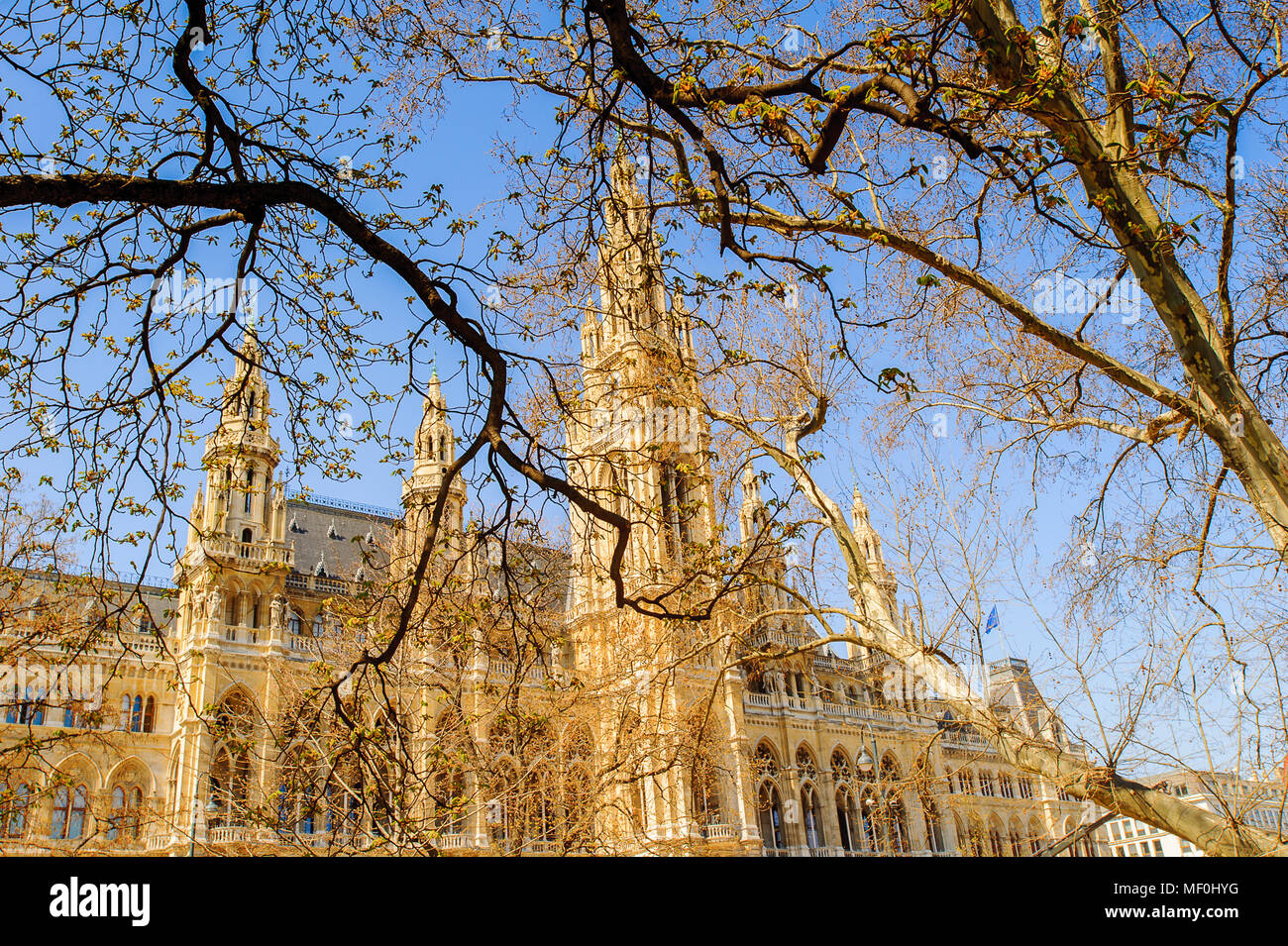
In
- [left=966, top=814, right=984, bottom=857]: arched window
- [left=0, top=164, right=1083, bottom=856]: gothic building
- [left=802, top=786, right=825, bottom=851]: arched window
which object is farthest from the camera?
[left=802, top=786, right=825, bottom=851]: arched window

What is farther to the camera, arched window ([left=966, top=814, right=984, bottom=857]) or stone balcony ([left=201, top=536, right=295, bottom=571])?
stone balcony ([left=201, top=536, right=295, bottom=571])

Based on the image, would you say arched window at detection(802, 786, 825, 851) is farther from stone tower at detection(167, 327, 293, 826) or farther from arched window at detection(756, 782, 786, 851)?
stone tower at detection(167, 327, 293, 826)

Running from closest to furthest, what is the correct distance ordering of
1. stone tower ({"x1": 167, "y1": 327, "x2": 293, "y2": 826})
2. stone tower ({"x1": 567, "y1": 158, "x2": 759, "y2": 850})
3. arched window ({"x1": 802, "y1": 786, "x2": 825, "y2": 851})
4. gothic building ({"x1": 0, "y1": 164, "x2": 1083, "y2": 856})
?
stone tower ({"x1": 567, "y1": 158, "x2": 759, "y2": 850}), gothic building ({"x1": 0, "y1": 164, "x2": 1083, "y2": 856}), stone tower ({"x1": 167, "y1": 327, "x2": 293, "y2": 826}), arched window ({"x1": 802, "y1": 786, "x2": 825, "y2": 851})

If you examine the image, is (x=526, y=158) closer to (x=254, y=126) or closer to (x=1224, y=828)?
(x=254, y=126)

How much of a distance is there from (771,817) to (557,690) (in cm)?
2276

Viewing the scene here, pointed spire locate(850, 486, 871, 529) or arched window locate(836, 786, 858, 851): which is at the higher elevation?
pointed spire locate(850, 486, 871, 529)

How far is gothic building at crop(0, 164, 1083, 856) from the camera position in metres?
9.20

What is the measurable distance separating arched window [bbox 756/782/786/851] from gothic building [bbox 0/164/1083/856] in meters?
0.10

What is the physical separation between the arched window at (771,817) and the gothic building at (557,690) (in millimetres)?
104

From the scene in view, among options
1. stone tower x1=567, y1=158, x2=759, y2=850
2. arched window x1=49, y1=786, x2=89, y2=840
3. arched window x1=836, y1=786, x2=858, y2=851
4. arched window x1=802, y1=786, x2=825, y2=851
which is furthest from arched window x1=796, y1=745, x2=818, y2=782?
arched window x1=49, y1=786, x2=89, y2=840

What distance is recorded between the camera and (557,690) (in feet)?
86.3

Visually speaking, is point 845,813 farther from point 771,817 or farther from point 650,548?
point 650,548

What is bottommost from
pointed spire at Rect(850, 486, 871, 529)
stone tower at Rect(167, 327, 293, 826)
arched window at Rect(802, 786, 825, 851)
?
arched window at Rect(802, 786, 825, 851)
